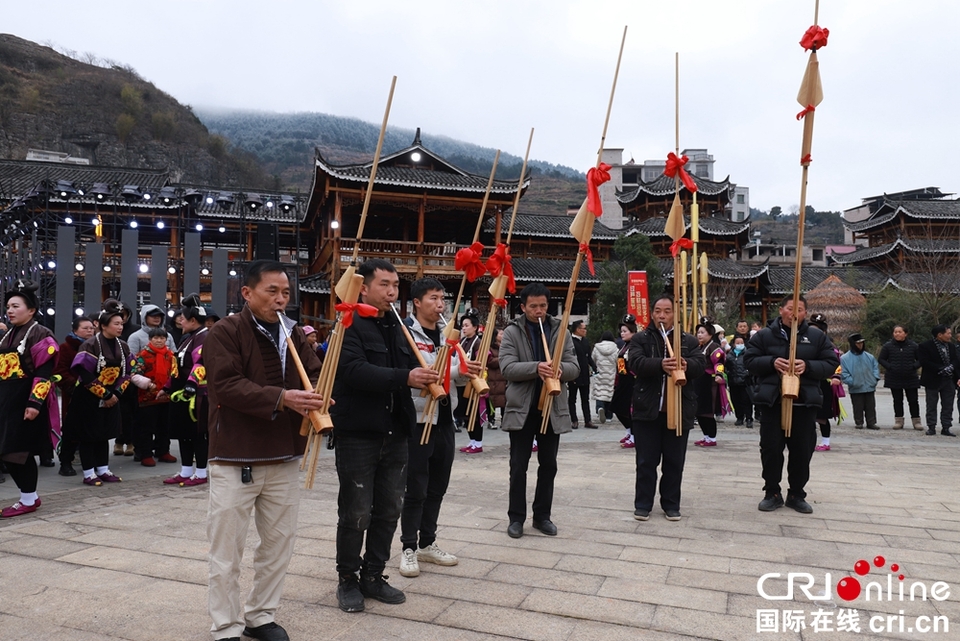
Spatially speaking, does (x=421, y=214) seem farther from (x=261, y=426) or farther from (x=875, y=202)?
(x=875, y=202)

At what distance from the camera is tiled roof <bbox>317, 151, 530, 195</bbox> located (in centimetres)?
2147

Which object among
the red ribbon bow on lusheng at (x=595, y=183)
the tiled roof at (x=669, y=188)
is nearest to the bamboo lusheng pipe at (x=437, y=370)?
the red ribbon bow on lusheng at (x=595, y=183)

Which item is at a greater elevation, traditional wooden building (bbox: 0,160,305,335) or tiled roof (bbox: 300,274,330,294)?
traditional wooden building (bbox: 0,160,305,335)

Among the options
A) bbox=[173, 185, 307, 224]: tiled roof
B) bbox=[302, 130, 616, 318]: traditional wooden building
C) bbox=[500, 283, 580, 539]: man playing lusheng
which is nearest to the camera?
bbox=[500, 283, 580, 539]: man playing lusheng

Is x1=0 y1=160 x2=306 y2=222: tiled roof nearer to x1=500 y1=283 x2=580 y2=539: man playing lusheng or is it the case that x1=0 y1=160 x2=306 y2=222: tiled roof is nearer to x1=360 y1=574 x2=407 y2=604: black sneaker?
x1=500 y1=283 x2=580 y2=539: man playing lusheng

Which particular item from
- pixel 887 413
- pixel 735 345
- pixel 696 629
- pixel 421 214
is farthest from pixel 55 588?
pixel 421 214

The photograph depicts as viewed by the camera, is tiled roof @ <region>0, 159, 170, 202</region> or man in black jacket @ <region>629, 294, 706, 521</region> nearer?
man in black jacket @ <region>629, 294, 706, 521</region>

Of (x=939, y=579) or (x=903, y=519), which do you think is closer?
(x=939, y=579)

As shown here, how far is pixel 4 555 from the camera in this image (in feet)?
12.2

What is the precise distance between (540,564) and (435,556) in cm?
59

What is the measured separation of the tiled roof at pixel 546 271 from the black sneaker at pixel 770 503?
21079mm

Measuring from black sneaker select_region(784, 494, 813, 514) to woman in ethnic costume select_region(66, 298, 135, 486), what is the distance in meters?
5.85

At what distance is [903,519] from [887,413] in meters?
9.86

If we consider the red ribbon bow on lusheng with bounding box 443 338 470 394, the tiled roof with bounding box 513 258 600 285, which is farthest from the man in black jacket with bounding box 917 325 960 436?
the tiled roof with bounding box 513 258 600 285
